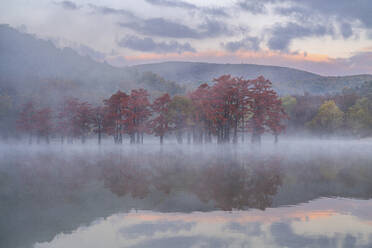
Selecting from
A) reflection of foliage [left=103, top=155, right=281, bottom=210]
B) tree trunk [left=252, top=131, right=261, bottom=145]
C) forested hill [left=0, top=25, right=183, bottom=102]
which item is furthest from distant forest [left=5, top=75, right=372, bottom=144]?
forested hill [left=0, top=25, right=183, bottom=102]

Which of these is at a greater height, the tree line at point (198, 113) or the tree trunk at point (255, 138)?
the tree line at point (198, 113)

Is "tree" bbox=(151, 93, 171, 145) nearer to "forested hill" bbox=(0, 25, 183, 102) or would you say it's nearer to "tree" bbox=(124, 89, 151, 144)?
"tree" bbox=(124, 89, 151, 144)

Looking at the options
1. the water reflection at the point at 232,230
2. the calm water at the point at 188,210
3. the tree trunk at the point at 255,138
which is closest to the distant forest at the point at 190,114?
the tree trunk at the point at 255,138

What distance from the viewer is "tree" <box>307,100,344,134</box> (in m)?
96.0

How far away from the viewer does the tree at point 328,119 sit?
315 feet

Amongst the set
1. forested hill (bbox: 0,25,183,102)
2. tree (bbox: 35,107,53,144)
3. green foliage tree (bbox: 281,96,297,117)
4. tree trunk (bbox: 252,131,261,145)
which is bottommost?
tree trunk (bbox: 252,131,261,145)

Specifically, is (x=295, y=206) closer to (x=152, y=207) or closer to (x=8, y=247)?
(x=152, y=207)

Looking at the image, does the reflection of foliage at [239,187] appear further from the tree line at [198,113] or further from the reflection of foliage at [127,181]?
the tree line at [198,113]

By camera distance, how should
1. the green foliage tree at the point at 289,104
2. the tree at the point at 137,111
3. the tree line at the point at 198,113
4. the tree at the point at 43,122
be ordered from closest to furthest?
the tree line at the point at 198,113
the tree at the point at 137,111
the tree at the point at 43,122
the green foliage tree at the point at 289,104

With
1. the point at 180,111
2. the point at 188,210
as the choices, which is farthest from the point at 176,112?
the point at 188,210

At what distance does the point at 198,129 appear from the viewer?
71188 millimetres

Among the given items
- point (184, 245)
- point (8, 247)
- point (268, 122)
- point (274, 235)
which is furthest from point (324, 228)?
point (268, 122)

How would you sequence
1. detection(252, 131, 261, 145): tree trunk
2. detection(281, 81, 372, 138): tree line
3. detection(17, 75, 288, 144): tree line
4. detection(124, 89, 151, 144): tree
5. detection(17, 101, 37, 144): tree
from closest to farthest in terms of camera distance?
detection(17, 75, 288, 144): tree line, detection(252, 131, 261, 145): tree trunk, detection(124, 89, 151, 144): tree, detection(17, 101, 37, 144): tree, detection(281, 81, 372, 138): tree line

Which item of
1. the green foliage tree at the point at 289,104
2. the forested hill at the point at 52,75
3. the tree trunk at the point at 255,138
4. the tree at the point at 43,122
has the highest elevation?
the forested hill at the point at 52,75
